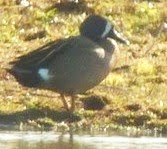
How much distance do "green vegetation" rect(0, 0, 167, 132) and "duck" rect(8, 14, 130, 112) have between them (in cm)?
16

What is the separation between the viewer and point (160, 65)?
41.2 feet

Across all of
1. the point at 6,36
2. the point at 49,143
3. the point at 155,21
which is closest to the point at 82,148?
the point at 49,143

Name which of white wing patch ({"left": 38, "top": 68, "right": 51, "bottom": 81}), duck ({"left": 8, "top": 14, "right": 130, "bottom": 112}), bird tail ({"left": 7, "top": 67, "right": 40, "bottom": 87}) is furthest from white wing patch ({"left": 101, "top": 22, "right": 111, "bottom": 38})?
bird tail ({"left": 7, "top": 67, "right": 40, "bottom": 87})

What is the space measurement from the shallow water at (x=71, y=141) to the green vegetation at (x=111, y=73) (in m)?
0.51

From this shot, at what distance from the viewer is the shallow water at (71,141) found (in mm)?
9477

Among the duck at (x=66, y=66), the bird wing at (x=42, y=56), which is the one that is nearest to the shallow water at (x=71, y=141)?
the duck at (x=66, y=66)

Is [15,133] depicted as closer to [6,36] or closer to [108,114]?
[108,114]

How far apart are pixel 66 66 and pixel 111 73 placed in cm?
108

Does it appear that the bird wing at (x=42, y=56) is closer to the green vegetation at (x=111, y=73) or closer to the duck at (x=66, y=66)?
the duck at (x=66, y=66)

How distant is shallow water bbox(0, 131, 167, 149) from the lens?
373 inches

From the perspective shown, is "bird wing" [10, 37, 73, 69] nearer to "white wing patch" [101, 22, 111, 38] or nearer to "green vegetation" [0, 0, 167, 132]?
"green vegetation" [0, 0, 167, 132]

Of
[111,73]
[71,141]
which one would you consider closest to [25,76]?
[111,73]

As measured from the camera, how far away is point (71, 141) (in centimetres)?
977

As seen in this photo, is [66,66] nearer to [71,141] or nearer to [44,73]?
[44,73]
